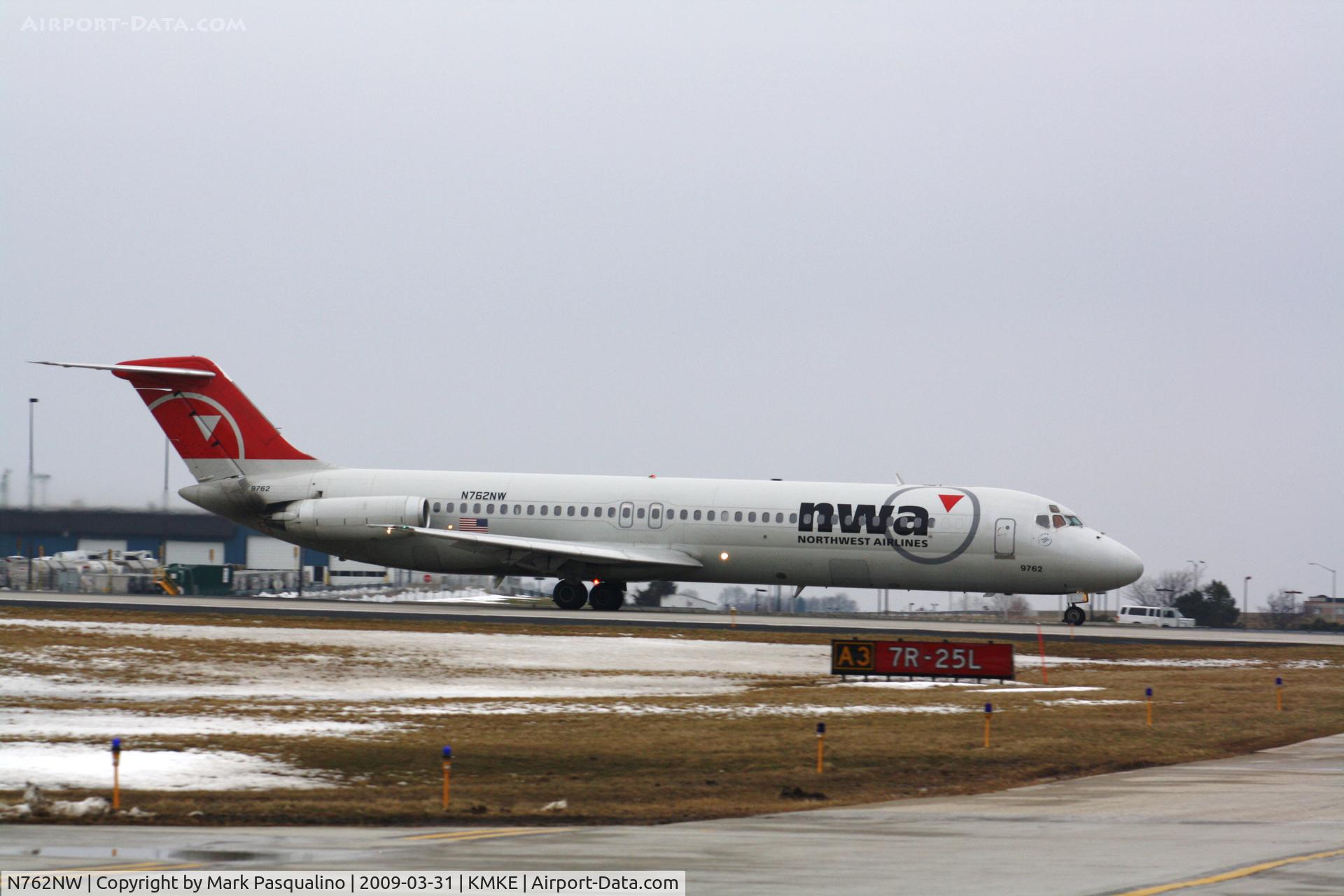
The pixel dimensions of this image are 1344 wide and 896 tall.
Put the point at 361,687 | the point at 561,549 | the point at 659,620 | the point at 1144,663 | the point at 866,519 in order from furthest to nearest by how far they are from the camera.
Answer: the point at 561,549 < the point at 866,519 < the point at 659,620 < the point at 1144,663 < the point at 361,687

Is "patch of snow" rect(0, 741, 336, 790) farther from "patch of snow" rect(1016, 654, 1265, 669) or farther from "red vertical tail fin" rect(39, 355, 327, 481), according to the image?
"red vertical tail fin" rect(39, 355, 327, 481)

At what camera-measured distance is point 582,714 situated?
26312mm

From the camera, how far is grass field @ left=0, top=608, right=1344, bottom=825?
19172mm

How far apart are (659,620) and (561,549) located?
3.69m

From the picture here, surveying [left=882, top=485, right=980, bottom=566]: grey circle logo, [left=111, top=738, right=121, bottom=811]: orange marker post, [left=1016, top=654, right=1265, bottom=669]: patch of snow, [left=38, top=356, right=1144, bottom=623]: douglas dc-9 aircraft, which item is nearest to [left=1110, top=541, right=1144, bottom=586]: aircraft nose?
[left=38, top=356, right=1144, bottom=623]: douglas dc-9 aircraft

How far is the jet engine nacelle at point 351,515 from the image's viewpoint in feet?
162

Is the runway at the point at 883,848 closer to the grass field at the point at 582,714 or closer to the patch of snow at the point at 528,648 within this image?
the grass field at the point at 582,714

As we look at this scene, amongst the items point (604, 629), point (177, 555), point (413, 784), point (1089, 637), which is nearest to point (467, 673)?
point (604, 629)

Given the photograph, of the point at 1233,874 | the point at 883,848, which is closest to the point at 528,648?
the point at 883,848

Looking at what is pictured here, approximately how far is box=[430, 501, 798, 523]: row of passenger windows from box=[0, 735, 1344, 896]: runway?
29.3 metres

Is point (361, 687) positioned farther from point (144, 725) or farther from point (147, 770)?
point (147, 770)

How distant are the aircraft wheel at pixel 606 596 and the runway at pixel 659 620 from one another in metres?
0.44

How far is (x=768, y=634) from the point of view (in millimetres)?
42250

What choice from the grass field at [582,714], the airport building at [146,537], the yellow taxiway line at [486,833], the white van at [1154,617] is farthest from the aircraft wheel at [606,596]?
the yellow taxiway line at [486,833]
